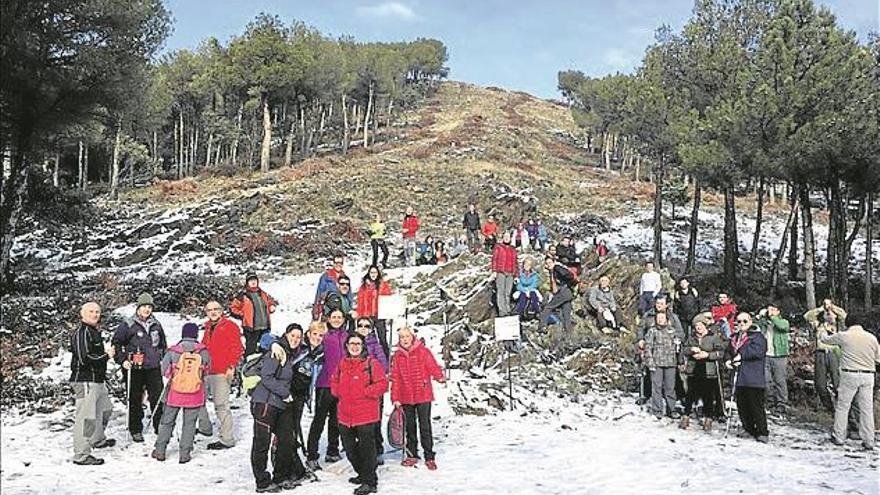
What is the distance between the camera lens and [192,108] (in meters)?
52.4

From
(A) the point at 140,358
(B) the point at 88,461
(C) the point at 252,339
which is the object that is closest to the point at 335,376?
(A) the point at 140,358

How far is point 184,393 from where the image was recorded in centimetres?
834

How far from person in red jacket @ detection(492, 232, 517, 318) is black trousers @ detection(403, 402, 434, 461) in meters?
6.36

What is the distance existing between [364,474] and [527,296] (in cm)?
817

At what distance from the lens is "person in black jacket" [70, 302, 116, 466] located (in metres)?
8.04

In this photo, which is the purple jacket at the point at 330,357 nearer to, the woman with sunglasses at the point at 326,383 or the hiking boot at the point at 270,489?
the woman with sunglasses at the point at 326,383

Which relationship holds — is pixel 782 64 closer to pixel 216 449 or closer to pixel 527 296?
pixel 527 296

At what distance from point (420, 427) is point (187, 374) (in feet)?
9.11

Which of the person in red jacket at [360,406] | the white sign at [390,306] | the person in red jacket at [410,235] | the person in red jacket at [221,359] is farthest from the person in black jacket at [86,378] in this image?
the person in red jacket at [410,235]

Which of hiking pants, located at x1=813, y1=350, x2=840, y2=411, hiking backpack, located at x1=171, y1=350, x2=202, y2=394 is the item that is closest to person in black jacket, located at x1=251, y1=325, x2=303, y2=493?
hiking backpack, located at x1=171, y1=350, x2=202, y2=394

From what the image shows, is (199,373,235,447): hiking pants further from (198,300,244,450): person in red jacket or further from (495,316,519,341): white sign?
(495,316,519,341): white sign

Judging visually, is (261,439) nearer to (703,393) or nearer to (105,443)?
(105,443)

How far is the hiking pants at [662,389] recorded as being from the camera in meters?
11.1

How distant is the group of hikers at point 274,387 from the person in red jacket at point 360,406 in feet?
0.03
